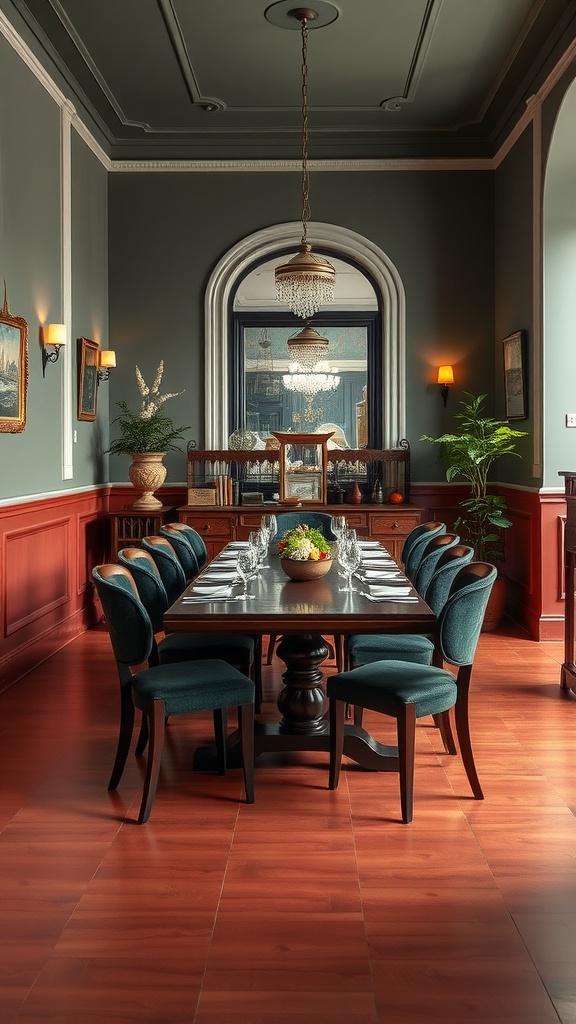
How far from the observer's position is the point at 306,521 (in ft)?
22.5

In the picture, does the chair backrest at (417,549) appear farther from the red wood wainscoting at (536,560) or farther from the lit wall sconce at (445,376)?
the lit wall sconce at (445,376)

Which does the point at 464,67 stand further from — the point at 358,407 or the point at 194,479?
the point at 194,479

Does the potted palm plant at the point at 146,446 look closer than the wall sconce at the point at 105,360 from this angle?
Yes

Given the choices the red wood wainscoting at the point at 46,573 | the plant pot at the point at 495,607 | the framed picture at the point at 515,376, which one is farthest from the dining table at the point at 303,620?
the framed picture at the point at 515,376

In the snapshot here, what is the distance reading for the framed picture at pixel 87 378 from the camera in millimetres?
7441

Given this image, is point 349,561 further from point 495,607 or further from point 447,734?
point 495,607

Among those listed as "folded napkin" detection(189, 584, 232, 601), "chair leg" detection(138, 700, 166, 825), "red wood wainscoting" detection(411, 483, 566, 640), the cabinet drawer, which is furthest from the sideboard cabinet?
"chair leg" detection(138, 700, 166, 825)

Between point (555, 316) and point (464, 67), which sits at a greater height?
point (464, 67)

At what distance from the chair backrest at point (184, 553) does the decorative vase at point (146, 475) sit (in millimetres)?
2048

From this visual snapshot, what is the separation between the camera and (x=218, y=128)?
26.2 feet

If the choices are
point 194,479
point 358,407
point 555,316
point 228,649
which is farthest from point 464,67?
point 228,649

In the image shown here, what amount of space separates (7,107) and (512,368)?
13.8 feet

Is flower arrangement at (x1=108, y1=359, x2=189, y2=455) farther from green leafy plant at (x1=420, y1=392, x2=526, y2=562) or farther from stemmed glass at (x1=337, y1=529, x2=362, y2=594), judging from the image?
stemmed glass at (x1=337, y1=529, x2=362, y2=594)

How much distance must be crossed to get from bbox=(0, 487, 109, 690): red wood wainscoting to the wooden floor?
1.13 metres
